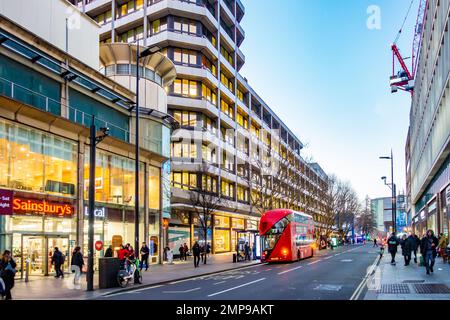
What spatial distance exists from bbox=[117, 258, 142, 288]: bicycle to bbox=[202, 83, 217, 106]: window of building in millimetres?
37262

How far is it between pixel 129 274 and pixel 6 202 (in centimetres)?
669

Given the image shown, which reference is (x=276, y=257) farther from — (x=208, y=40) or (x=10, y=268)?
(x=208, y=40)

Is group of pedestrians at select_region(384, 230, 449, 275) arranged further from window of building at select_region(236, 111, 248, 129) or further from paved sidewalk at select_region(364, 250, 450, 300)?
window of building at select_region(236, 111, 248, 129)

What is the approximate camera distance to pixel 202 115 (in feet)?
190

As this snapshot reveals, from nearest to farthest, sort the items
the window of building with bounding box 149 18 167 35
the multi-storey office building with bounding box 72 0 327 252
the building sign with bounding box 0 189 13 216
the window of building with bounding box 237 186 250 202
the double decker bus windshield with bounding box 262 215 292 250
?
the building sign with bounding box 0 189 13 216 → the double decker bus windshield with bounding box 262 215 292 250 → the multi-storey office building with bounding box 72 0 327 252 → the window of building with bounding box 149 18 167 35 → the window of building with bounding box 237 186 250 202

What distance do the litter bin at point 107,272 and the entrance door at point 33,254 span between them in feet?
20.3

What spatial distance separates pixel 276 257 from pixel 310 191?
60.8 metres

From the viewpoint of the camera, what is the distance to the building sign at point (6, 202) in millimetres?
21812

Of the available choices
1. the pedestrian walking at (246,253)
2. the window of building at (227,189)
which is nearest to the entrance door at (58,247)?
the pedestrian walking at (246,253)

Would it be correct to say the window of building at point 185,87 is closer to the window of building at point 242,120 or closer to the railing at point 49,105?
the window of building at point 242,120

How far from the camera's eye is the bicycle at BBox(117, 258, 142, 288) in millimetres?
19797

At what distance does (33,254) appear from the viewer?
24.6m

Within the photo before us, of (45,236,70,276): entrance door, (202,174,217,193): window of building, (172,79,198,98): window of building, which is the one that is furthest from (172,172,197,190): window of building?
(45,236,70,276): entrance door
